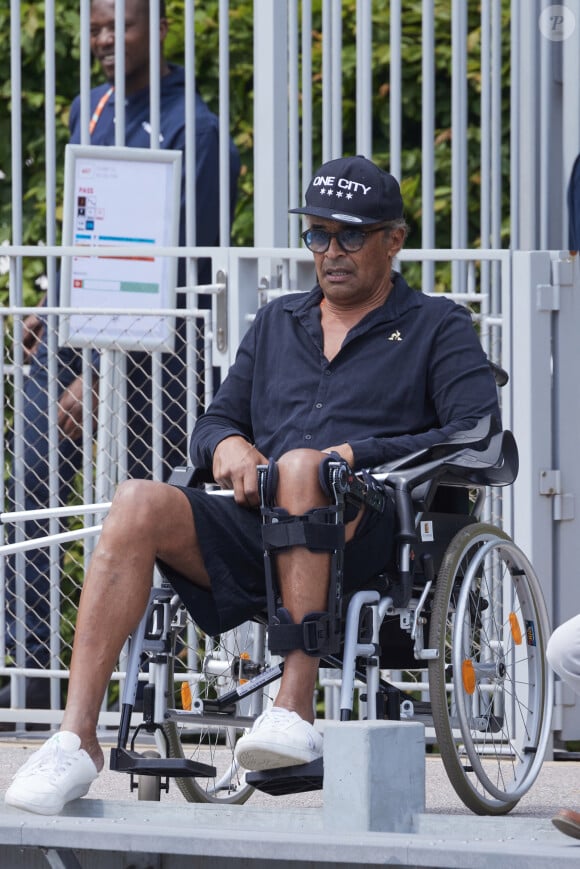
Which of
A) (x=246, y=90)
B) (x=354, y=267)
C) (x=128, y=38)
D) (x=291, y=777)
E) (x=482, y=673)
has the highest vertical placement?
(x=246, y=90)

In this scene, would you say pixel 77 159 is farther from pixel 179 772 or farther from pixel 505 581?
pixel 179 772

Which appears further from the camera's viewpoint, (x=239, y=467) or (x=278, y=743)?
(x=239, y=467)

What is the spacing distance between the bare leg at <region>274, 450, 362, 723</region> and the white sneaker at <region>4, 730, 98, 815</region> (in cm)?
42

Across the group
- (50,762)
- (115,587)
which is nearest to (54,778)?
(50,762)

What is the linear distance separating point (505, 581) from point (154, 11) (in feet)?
6.87

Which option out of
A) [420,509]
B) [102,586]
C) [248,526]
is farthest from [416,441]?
[102,586]

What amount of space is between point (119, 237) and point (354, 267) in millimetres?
1534

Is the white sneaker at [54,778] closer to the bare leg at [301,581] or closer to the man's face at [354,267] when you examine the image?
the bare leg at [301,581]

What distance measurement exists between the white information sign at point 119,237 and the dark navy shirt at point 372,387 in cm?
121

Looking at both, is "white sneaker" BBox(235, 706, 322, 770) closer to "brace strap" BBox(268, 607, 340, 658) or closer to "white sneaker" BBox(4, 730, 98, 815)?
"brace strap" BBox(268, 607, 340, 658)

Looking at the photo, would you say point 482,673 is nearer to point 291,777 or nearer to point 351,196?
point 291,777

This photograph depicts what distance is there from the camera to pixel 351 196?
13.8 feet

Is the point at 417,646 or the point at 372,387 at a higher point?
the point at 372,387

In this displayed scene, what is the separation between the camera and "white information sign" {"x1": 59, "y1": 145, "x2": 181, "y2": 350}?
5.47m
